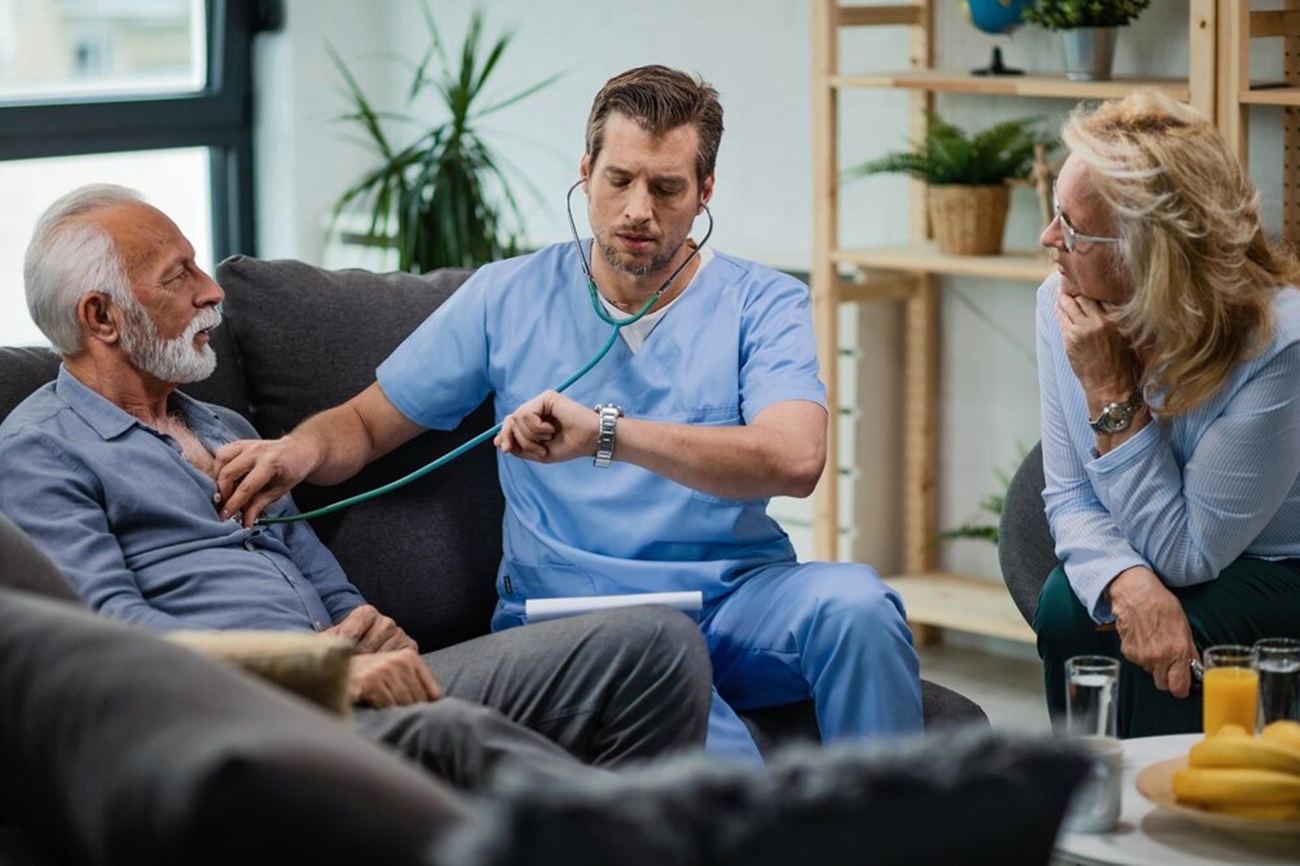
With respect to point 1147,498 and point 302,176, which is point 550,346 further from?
point 302,176

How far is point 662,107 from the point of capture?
7.96ft

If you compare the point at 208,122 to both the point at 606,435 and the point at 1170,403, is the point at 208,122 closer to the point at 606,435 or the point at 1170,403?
the point at 606,435

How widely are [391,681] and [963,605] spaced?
207 cm

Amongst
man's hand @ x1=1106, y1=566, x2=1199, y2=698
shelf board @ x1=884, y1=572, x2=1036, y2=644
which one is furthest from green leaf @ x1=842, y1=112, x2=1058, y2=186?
man's hand @ x1=1106, y1=566, x2=1199, y2=698

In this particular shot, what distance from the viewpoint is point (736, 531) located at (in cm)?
240

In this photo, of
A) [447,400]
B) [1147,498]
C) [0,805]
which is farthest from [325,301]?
[0,805]

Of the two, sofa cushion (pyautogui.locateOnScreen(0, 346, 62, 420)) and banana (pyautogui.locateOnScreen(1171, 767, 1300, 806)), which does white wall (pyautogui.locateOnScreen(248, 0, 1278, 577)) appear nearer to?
sofa cushion (pyautogui.locateOnScreen(0, 346, 62, 420))

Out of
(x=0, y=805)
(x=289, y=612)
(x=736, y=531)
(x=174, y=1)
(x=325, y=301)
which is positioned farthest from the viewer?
(x=174, y=1)

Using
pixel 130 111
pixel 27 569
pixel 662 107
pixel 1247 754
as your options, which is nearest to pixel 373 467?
pixel 662 107

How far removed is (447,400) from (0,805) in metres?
1.20

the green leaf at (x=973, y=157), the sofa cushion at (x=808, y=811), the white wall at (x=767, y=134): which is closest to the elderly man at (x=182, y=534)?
the sofa cushion at (x=808, y=811)

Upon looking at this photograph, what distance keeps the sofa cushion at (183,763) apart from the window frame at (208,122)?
11.8ft

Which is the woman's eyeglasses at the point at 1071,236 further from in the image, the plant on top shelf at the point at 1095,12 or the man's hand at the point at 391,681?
the plant on top shelf at the point at 1095,12

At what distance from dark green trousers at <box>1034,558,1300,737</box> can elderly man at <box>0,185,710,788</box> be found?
1.93ft
